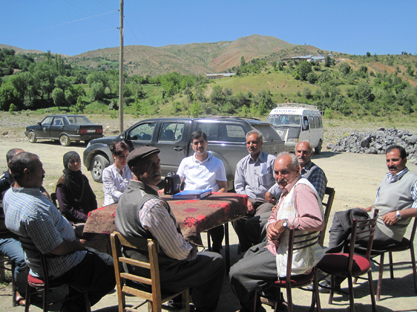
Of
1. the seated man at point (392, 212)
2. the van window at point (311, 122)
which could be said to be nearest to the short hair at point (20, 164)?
the seated man at point (392, 212)

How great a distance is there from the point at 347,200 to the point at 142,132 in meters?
5.71

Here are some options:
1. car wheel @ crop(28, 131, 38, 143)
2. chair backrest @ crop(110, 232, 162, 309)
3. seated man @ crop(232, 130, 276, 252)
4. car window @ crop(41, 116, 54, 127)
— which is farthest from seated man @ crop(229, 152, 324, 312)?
car wheel @ crop(28, 131, 38, 143)

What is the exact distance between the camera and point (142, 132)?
923cm

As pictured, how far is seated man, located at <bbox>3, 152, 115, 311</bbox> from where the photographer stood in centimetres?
269

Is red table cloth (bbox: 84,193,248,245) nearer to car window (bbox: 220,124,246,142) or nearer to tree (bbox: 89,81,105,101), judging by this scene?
car window (bbox: 220,124,246,142)

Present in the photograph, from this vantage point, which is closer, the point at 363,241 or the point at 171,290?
the point at 171,290

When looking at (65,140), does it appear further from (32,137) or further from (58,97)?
(58,97)

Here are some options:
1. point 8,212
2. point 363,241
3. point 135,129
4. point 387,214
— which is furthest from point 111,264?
point 135,129

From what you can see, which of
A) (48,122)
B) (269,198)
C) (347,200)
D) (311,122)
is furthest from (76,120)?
(269,198)

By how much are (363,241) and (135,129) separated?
23.4ft

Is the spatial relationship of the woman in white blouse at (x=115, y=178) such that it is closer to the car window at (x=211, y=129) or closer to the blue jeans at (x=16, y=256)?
the blue jeans at (x=16, y=256)

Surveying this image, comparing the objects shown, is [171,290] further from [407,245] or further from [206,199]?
[407,245]

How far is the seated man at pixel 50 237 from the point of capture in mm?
2689

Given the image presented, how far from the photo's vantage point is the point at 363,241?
363 centimetres
